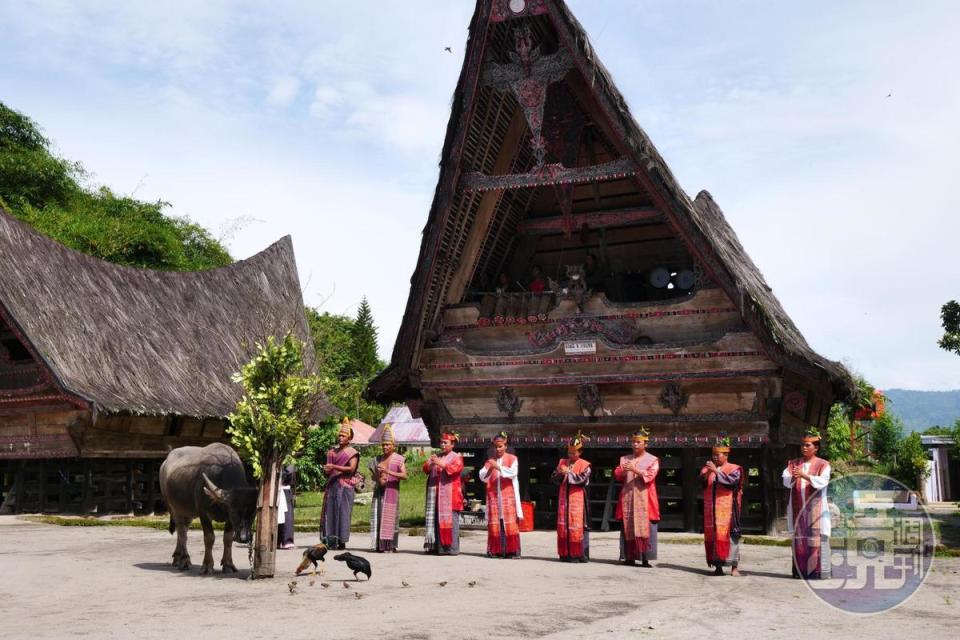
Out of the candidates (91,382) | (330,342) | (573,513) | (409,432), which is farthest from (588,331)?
(409,432)

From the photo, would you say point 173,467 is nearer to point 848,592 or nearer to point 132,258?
point 848,592

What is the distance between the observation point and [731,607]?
341 inches

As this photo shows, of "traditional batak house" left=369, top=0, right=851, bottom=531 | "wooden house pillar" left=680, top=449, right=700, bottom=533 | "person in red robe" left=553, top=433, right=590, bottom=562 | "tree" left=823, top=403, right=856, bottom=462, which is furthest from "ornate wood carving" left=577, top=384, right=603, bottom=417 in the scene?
"tree" left=823, top=403, right=856, bottom=462

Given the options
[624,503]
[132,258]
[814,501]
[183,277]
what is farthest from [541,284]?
[132,258]

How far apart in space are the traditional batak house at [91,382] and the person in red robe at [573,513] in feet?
29.8

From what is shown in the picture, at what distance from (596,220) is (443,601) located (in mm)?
11163

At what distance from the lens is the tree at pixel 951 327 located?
23.5 m

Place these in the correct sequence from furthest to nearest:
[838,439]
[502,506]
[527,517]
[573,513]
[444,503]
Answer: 1. [838,439]
2. [527,517]
3. [444,503]
4. [502,506]
5. [573,513]

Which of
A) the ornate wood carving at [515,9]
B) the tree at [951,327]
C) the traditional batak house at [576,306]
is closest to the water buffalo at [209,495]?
the traditional batak house at [576,306]

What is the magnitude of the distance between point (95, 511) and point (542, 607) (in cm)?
1728

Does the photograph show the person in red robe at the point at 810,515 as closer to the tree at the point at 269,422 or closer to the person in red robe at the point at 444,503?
the person in red robe at the point at 444,503

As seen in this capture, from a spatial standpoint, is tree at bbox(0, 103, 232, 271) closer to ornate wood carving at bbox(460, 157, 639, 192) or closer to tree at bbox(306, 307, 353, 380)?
tree at bbox(306, 307, 353, 380)

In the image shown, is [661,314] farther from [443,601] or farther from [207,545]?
[443,601]

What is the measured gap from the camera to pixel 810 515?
10891 mm
